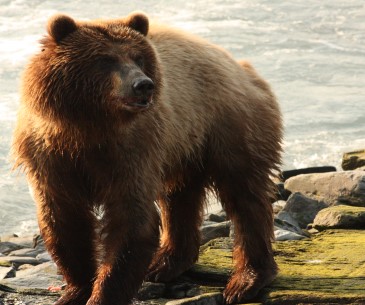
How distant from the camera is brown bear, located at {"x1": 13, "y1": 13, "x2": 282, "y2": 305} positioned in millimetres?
5832

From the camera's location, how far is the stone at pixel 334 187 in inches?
396

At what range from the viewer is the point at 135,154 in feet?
20.1

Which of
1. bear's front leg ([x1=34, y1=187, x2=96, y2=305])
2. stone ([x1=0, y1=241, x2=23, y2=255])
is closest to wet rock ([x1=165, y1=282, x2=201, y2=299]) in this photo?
bear's front leg ([x1=34, y1=187, x2=96, y2=305])

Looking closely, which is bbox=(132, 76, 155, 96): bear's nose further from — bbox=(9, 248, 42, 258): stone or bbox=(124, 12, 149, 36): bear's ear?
bbox=(9, 248, 42, 258): stone

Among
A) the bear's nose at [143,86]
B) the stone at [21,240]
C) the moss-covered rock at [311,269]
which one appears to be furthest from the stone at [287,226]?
the bear's nose at [143,86]

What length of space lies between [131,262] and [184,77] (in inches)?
62.1

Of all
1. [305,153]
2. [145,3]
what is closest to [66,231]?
[305,153]

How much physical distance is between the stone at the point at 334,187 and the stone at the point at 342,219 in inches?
51.7

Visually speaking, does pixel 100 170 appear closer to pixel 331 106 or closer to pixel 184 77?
pixel 184 77

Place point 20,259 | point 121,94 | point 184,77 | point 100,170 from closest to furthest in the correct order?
point 121,94 → point 100,170 → point 184,77 → point 20,259

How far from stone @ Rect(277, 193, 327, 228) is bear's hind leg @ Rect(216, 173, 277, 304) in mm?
2700

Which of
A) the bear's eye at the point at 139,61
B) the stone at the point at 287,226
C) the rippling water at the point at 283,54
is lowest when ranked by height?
the rippling water at the point at 283,54

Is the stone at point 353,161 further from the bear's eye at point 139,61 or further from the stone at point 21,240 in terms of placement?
the bear's eye at point 139,61

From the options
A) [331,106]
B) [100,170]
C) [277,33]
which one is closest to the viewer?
[100,170]
